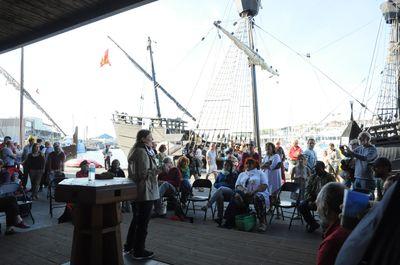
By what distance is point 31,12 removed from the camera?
3.90 meters

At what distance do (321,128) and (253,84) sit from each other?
24236 mm

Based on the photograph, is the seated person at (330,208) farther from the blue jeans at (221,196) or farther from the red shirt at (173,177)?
the red shirt at (173,177)

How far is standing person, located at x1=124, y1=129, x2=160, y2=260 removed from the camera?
3436 mm

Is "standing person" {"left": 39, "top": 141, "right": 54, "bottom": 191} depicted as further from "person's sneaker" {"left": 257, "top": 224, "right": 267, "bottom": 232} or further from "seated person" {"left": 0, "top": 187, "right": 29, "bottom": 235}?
"person's sneaker" {"left": 257, "top": 224, "right": 267, "bottom": 232}

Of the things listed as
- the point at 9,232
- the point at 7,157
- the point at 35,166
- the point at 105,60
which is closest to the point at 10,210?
the point at 9,232

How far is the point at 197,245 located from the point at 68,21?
3331 mm

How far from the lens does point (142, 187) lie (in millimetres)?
3432

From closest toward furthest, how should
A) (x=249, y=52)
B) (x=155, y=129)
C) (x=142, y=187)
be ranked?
(x=142, y=187) < (x=249, y=52) < (x=155, y=129)

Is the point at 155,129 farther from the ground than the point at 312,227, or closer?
farther from the ground

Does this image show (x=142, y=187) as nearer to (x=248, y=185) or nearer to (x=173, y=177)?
(x=248, y=185)

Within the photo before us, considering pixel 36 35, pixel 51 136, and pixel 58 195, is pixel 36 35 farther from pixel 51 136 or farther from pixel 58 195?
pixel 51 136

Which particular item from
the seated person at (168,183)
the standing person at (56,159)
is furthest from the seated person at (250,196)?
the standing person at (56,159)

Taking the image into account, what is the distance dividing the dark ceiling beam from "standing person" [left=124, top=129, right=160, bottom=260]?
4.65 feet

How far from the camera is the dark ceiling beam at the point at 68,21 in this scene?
3.54 meters
